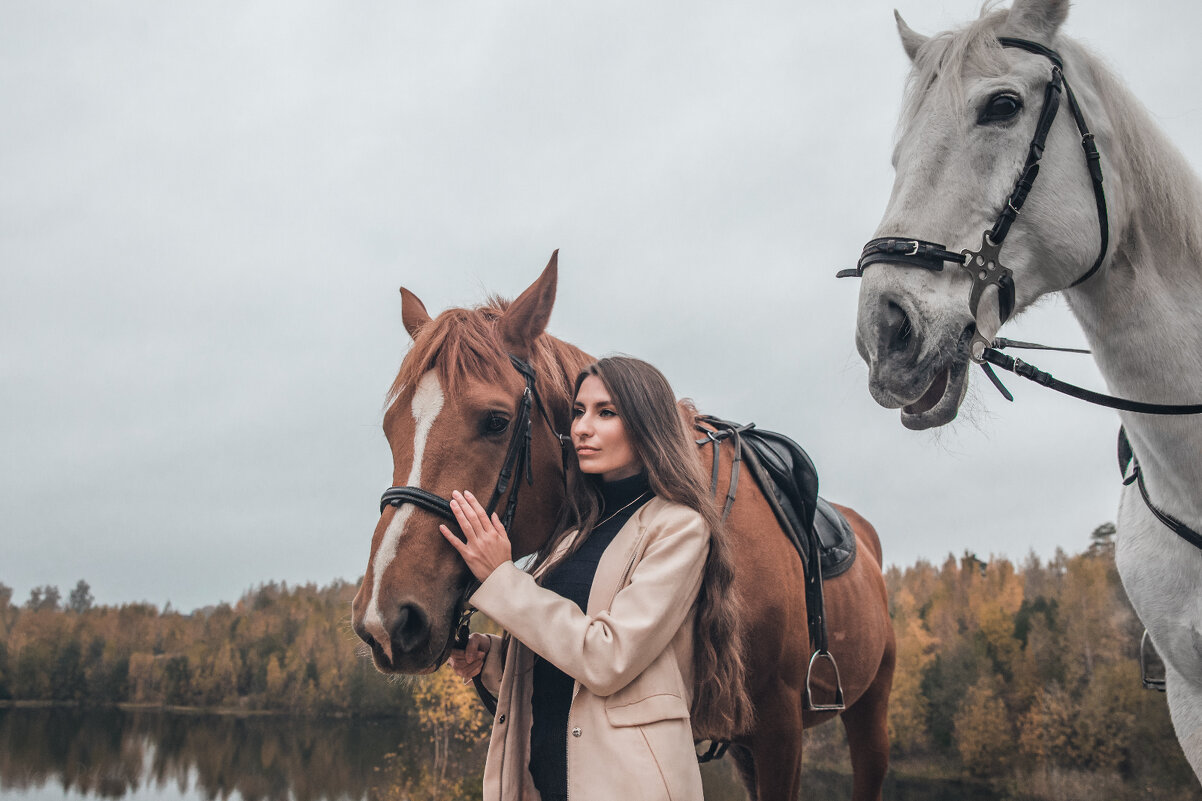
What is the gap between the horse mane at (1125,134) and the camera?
2.45 m

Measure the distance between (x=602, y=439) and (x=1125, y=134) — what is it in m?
1.94

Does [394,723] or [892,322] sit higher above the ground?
[892,322]

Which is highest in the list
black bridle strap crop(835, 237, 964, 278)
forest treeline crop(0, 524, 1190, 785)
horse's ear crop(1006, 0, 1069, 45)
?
horse's ear crop(1006, 0, 1069, 45)

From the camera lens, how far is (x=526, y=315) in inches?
120

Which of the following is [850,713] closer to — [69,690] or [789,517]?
[789,517]

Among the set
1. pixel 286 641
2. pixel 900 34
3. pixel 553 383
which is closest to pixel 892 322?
pixel 553 383

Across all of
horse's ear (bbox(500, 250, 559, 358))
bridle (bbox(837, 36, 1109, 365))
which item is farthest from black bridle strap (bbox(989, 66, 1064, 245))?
horse's ear (bbox(500, 250, 559, 358))

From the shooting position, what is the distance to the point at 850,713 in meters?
4.84

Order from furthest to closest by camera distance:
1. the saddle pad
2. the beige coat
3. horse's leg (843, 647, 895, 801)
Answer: horse's leg (843, 647, 895, 801) < the saddle pad < the beige coat

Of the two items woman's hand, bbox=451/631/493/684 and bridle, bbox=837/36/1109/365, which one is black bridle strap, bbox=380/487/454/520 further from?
bridle, bbox=837/36/1109/365

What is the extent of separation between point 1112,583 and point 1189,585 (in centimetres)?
4387

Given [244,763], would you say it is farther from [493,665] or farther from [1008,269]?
[1008,269]

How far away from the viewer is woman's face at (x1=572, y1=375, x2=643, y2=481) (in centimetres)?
248

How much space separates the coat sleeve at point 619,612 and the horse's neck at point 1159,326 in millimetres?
1474
